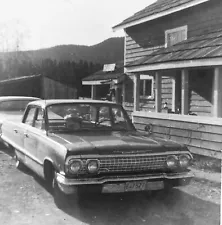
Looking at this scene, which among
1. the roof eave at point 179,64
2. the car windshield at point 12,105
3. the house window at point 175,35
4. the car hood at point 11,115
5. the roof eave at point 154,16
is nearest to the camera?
the roof eave at point 179,64

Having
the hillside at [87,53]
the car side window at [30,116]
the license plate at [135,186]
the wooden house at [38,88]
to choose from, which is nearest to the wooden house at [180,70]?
the license plate at [135,186]

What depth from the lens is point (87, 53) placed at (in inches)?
2992

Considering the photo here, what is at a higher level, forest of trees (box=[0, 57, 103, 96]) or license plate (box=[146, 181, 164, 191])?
forest of trees (box=[0, 57, 103, 96])

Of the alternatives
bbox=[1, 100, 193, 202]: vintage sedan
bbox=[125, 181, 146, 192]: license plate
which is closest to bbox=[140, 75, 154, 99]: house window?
bbox=[1, 100, 193, 202]: vintage sedan

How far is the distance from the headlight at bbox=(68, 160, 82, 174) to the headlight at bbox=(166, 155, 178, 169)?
116 cm

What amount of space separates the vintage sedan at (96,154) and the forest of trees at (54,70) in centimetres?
2997

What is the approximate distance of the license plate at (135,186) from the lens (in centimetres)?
465

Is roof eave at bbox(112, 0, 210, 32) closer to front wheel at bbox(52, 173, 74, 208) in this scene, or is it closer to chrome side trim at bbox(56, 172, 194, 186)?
chrome side trim at bbox(56, 172, 194, 186)

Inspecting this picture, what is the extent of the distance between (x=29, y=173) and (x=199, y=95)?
22.2 feet

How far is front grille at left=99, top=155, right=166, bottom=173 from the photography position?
4.63m

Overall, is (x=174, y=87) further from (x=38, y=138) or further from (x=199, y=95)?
(x=38, y=138)

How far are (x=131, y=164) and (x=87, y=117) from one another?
1.67m

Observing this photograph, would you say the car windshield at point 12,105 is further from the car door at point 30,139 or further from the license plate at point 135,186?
the license plate at point 135,186

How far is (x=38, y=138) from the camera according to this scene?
18.5ft
